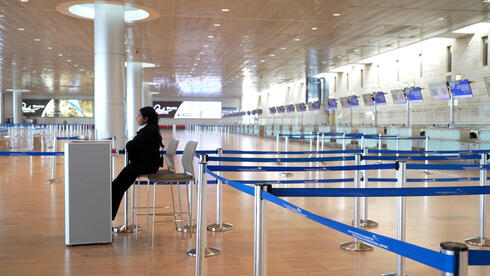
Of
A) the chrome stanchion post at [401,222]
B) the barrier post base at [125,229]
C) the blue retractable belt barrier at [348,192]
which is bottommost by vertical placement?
the barrier post base at [125,229]

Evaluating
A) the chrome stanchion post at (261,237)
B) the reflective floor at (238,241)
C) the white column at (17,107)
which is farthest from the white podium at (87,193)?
the white column at (17,107)

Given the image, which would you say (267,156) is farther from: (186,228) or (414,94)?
(186,228)

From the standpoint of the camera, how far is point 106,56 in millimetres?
12734

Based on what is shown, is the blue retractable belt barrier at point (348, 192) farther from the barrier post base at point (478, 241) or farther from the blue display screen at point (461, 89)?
the blue display screen at point (461, 89)

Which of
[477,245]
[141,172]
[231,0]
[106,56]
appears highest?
[231,0]

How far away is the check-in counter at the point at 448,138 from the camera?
12712 mm

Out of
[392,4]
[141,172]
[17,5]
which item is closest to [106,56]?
[17,5]

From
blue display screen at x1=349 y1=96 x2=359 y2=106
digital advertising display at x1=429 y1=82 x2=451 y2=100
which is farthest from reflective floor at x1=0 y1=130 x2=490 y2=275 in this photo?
blue display screen at x1=349 y1=96 x2=359 y2=106

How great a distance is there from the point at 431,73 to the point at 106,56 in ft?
45.2

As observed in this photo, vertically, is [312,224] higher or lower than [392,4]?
lower

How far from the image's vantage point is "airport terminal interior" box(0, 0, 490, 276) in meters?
3.89

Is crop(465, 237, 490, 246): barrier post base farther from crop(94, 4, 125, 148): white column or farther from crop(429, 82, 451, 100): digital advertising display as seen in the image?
crop(429, 82, 451, 100): digital advertising display

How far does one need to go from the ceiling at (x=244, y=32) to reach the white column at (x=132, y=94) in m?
1.23

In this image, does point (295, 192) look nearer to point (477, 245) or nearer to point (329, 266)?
point (329, 266)
